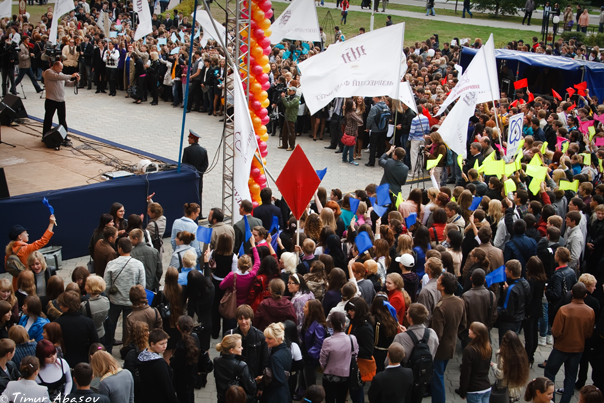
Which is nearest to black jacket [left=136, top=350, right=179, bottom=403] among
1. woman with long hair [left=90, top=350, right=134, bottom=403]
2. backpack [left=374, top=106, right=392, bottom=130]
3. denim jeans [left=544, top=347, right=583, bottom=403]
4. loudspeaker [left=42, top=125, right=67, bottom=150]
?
woman with long hair [left=90, top=350, right=134, bottom=403]

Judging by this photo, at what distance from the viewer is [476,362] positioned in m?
6.31

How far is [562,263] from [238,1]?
20.8ft

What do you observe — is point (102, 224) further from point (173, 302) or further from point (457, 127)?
point (457, 127)

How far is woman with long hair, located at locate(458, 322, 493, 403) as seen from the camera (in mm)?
6281

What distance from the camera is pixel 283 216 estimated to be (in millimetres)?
10594

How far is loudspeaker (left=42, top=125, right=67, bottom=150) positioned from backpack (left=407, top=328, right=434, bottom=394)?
396 inches

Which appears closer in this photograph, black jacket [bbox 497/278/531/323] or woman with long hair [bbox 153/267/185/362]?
woman with long hair [bbox 153/267/185/362]

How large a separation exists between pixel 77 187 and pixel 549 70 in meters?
17.2

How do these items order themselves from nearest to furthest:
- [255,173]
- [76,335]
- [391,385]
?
[391,385]
[76,335]
[255,173]

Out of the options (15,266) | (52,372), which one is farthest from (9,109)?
(52,372)

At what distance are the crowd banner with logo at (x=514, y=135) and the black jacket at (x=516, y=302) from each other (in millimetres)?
4819

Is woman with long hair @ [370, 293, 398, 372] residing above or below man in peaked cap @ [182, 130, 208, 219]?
below

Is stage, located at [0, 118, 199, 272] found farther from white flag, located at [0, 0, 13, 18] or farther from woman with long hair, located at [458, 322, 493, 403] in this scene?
white flag, located at [0, 0, 13, 18]

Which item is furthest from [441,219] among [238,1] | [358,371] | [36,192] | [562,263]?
[36,192]
